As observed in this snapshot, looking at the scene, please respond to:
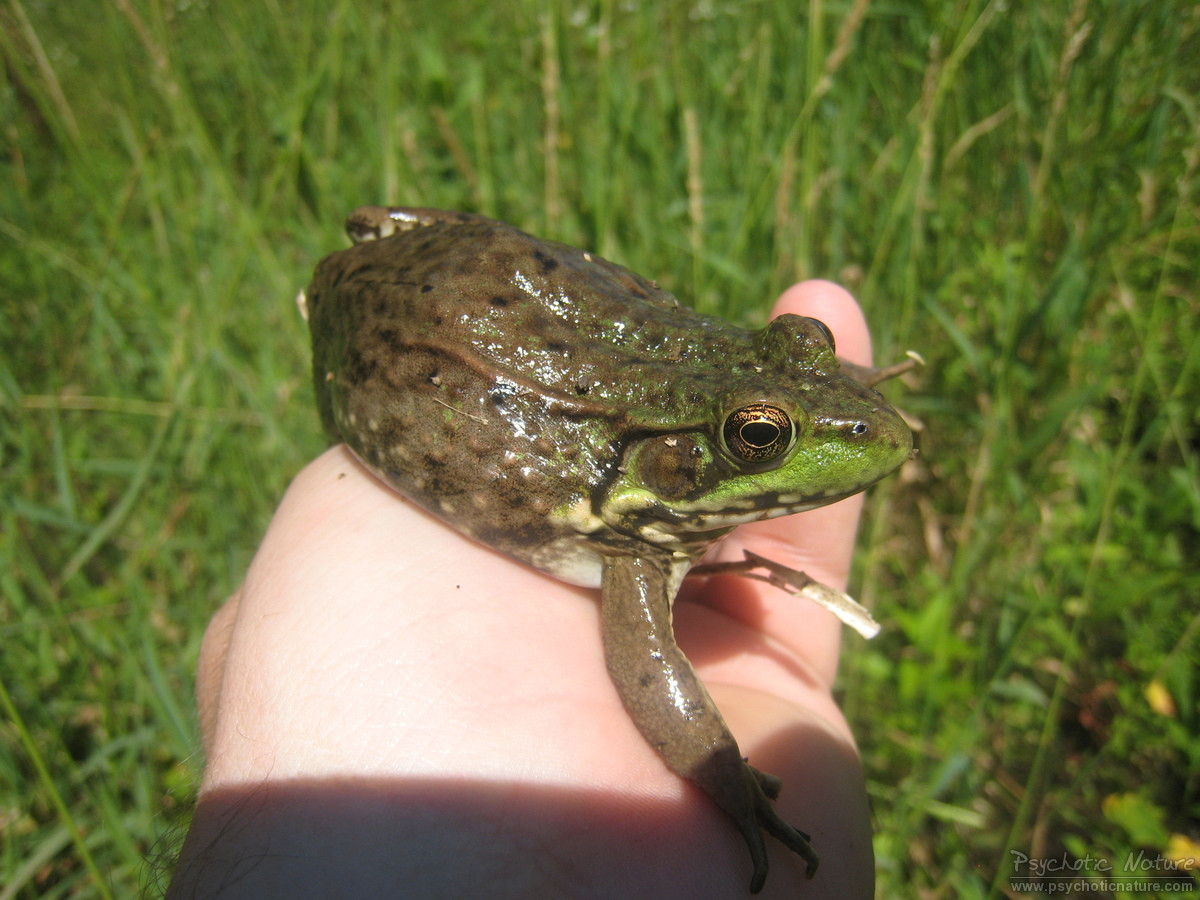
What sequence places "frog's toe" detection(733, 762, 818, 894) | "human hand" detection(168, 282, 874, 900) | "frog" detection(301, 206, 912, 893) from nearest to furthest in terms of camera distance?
"human hand" detection(168, 282, 874, 900), "frog's toe" detection(733, 762, 818, 894), "frog" detection(301, 206, 912, 893)

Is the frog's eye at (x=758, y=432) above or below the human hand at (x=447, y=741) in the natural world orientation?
above

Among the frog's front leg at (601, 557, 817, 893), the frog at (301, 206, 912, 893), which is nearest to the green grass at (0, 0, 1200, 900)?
the frog at (301, 206, 912, 893)

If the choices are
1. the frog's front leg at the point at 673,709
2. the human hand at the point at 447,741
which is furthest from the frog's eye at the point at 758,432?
the human hand at the point at 447,741

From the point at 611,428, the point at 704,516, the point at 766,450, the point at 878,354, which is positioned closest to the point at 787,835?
the point at 704,516

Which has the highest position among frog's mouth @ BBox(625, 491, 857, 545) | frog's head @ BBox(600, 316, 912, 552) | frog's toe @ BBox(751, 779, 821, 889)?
frog's head @ BBox(600, 316, 912, 552)

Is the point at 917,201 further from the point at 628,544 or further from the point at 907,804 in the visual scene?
the point at 907,804

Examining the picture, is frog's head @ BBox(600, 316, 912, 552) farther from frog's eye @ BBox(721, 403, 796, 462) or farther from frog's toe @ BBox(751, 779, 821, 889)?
frog's toe @ BBox(751, 779, 821, 889)

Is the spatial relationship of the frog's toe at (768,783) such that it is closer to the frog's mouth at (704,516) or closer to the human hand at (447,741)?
the human hand at (447,741)
